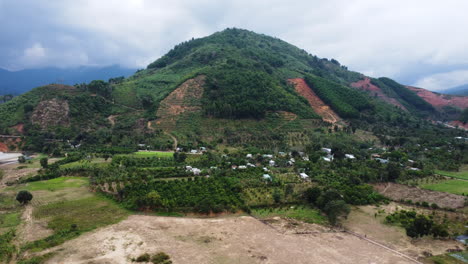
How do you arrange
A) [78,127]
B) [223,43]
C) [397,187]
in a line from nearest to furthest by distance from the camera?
1. [397,187]
2. [78,127]
3. [223,43]

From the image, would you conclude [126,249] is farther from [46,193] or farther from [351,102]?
[351,102]

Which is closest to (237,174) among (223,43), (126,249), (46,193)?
(126,249)

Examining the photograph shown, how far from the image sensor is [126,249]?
24.4m

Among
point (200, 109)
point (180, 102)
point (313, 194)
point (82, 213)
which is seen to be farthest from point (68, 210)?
point (180, 102)

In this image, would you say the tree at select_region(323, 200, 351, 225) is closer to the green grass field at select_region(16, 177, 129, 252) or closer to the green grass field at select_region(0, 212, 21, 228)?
the green grass field at select_region(16, 177, 129, 252)

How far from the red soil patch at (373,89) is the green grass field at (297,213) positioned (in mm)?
114579

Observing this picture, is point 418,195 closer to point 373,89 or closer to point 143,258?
point 143,258

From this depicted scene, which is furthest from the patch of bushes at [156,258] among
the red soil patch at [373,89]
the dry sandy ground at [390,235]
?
the red soil patch at [373,89]

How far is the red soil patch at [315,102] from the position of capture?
88.3m

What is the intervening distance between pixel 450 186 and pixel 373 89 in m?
107

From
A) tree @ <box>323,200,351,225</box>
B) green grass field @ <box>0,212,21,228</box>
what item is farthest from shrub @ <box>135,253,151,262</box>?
tree @ <box>323,200,351,225</box>

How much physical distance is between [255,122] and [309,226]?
4942cm

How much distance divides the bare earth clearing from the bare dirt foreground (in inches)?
647

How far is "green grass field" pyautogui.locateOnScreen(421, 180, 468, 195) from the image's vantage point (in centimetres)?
3975
